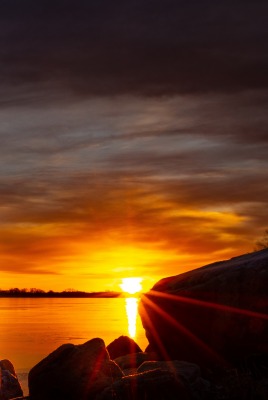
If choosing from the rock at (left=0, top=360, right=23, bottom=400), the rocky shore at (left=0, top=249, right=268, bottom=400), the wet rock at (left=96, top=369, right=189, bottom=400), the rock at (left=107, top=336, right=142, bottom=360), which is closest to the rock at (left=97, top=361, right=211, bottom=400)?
the wet rock at (left=96, top=369, right=189, bottom=400)

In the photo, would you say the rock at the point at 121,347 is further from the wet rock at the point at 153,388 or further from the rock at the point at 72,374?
the wet rock at the point at 153,388

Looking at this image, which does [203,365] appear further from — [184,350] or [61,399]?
[61,399]

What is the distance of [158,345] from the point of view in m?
15.5

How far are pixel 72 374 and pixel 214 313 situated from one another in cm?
311

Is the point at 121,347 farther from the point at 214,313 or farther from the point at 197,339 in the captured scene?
the point at 214,313

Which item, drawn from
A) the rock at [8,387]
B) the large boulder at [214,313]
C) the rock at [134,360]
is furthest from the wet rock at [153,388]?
the rock at [134,360]

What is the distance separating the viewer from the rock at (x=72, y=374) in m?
13.7

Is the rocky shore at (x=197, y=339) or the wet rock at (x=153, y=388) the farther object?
the rocky shore at (x=197, y=339)

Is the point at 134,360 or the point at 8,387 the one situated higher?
the point at 134,360

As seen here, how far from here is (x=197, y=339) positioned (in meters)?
14.5

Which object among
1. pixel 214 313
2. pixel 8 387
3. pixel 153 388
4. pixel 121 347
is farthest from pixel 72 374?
pixel 121 347

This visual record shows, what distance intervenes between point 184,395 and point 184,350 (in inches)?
150

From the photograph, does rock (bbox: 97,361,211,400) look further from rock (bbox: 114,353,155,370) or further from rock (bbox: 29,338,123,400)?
rock (bbox: 114,353,155,370)

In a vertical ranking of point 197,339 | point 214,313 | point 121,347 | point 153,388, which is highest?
point 214,313
